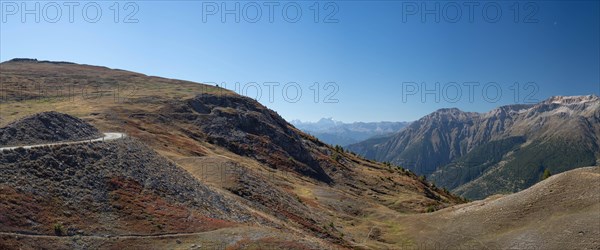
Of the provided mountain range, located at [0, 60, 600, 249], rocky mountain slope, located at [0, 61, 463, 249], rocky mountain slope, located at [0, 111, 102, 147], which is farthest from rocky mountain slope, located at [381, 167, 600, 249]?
rocky mountain slope, located at [0, 111, 102, 147]

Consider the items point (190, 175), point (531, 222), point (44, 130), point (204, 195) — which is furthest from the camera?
point (531, 222)

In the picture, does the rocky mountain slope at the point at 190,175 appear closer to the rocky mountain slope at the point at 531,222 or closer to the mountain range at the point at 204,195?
the mountain range at the point at 204,195

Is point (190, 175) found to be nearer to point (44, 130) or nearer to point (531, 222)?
point (44, 130)

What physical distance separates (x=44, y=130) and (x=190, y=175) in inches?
698

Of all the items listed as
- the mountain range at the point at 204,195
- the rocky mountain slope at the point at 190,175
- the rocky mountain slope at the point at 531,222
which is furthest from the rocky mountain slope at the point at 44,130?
Answer: the rocky mountain slope at the point at 531,222

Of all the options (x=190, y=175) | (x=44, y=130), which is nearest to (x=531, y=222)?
(x=190, y=175)

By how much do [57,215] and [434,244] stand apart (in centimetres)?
5141

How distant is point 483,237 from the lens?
59.9 meters

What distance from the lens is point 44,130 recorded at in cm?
4803

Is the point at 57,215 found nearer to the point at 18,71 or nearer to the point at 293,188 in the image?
the point at 293,188

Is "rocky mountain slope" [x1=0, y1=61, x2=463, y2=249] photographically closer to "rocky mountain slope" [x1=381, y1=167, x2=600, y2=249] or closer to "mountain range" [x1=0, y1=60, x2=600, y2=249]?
"mountain range" [x1=0, y1=60, x2=600, y2=249]

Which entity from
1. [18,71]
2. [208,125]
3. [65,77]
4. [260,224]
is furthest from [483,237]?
[18,71]

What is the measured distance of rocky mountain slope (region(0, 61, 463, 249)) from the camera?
119 feet

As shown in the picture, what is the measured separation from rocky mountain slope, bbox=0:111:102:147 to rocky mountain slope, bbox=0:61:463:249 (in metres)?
5.00
